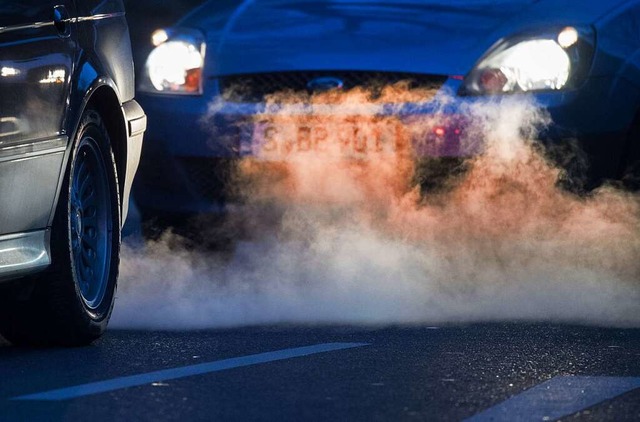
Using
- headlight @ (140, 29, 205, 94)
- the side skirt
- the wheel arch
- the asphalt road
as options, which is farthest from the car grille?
the side skirt

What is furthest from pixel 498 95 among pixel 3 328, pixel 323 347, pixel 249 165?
pixel 3 328

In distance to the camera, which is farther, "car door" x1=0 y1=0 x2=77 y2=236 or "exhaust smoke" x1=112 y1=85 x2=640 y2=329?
"exhaust smoke" x1=112 y1=85 x2=640 y2=329

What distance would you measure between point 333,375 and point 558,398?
75 centimetres

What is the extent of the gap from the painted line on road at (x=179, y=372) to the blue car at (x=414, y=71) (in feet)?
5.90

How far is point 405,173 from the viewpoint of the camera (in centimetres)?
816

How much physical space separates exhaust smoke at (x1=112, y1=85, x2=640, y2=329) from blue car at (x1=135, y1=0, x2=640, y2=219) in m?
0.07

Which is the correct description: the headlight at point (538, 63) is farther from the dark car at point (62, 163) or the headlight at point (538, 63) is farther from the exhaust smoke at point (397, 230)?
the dark car at point (62, 163)

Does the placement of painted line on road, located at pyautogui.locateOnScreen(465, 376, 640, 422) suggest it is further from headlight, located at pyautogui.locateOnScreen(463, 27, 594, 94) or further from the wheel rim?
headlight, located at pyautogui.locateOnScreen(463, 27, 594, 94)

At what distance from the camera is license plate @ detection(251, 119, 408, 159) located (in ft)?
26.5

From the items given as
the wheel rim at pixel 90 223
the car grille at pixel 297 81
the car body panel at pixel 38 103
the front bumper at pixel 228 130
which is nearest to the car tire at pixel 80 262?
the wheel rim at pixel 90 223

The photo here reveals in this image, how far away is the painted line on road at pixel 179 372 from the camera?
5375mm

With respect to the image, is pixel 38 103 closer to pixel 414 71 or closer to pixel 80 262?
pixel 80 262

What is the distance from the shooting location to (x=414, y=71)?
319 inches

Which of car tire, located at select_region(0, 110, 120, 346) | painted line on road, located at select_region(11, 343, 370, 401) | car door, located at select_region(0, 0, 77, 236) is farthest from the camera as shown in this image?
car tire, located at select_region(0, 110, 120, 346)
